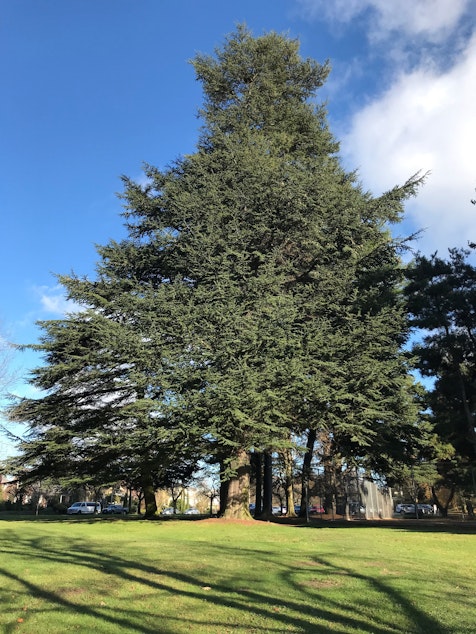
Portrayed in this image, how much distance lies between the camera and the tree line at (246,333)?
60.5ft

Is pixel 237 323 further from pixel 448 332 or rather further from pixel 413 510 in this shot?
pixel 413 510

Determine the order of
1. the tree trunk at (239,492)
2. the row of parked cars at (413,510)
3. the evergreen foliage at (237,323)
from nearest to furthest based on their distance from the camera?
the evergreen foliage at (237,323), the tree trunk at (239,492), the row of parked cars at (413,510)

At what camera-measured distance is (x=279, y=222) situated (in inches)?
893

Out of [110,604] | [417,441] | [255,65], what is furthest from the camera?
[255,65]

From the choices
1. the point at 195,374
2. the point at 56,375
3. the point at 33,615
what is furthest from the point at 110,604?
the point at 56,375

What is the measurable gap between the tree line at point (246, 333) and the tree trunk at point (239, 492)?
8 centimetres

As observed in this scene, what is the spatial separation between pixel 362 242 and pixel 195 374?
Answer: 11464 mm

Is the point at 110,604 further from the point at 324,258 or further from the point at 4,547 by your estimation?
the point at 324,258

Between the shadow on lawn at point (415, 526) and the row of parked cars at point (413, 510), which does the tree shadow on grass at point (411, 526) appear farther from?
the row of parked cars at point (413, 510)

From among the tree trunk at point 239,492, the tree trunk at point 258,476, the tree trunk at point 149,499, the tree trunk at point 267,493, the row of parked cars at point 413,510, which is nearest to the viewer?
the tree trunk at point 239,492

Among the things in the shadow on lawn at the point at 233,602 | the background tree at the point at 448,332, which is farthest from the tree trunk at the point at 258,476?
the shadow on lawn at the point at 233,602

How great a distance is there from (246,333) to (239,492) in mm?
7708

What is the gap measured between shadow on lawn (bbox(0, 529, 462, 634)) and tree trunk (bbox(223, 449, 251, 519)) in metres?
12.1

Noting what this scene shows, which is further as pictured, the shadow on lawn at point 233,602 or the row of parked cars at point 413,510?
the row of parked cars at point 413,510
